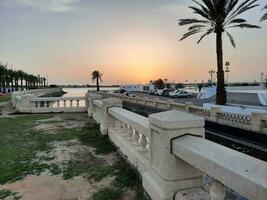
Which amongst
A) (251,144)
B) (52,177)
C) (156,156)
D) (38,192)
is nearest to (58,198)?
(38,192)

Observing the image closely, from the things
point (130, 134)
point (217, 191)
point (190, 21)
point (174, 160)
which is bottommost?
point (130, 134)

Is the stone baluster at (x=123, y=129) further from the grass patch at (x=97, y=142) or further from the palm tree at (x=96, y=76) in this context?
the palm tree at (x=96, y=76)

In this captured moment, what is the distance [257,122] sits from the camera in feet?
47.8

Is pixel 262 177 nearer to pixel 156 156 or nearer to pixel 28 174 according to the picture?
pixel 156 156

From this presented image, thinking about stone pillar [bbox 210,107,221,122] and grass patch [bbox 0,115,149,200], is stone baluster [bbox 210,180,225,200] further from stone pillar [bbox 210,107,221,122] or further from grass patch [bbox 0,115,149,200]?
stone pillar [bbox 210,107,221,122]

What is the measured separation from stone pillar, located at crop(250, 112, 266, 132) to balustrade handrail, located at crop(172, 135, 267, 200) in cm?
1188

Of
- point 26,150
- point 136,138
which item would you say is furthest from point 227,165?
point 26,150

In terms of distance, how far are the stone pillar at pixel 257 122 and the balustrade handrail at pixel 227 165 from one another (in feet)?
39.0

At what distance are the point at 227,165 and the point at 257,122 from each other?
12950 millimetres

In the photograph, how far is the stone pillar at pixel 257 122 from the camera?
564 inches

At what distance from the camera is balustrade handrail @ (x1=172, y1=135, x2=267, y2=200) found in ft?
7.79

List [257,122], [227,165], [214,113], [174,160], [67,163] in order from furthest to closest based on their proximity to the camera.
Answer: [214,113], [257,122], [67,163], [174,160], [227,165]

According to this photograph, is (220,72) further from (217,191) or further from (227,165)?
(227,165)

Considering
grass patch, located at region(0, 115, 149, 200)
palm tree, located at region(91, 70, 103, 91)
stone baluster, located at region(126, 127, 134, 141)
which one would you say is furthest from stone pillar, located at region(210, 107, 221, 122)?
palm tree, located at region(91, 70, 103, 91)
